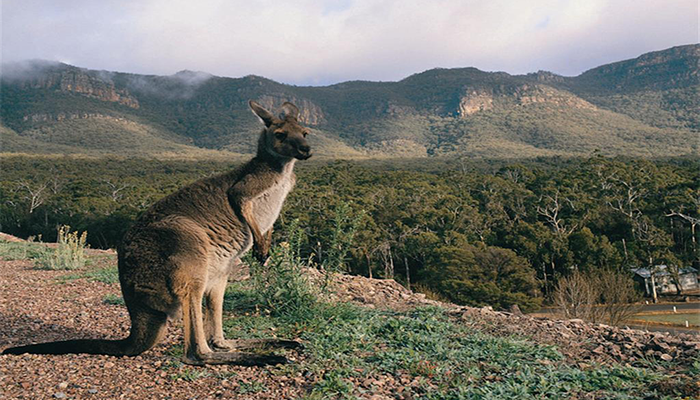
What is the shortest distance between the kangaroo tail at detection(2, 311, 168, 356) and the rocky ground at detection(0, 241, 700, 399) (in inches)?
2.4

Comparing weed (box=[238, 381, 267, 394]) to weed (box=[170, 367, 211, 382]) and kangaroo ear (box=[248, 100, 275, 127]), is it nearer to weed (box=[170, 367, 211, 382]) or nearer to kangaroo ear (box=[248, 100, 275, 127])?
weed (box=[170, 367, 211, 382])

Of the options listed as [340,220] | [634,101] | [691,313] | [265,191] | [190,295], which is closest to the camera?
[190,295]

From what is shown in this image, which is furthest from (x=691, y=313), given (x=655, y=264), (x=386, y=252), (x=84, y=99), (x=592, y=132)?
(x=84, y=99)

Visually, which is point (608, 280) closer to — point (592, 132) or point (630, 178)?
point (630, 178)

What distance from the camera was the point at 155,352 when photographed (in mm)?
4711

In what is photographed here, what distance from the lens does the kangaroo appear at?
419 cm

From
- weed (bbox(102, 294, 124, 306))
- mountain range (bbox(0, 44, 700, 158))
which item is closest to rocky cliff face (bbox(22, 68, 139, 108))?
mountain range (bbox(0, 44, 700, 158))

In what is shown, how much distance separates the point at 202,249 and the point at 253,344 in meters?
1.14

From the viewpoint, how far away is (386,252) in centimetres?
3928

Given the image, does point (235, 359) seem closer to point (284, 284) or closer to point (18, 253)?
point (284, 284)

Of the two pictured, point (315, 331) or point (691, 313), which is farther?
point (691, 313)

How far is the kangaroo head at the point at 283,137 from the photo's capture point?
449 centimetres

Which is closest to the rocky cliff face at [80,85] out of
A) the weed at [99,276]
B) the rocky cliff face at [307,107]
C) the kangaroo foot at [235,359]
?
the rocky cliff face at [307,107]

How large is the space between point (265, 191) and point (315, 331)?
1662 millimetres
